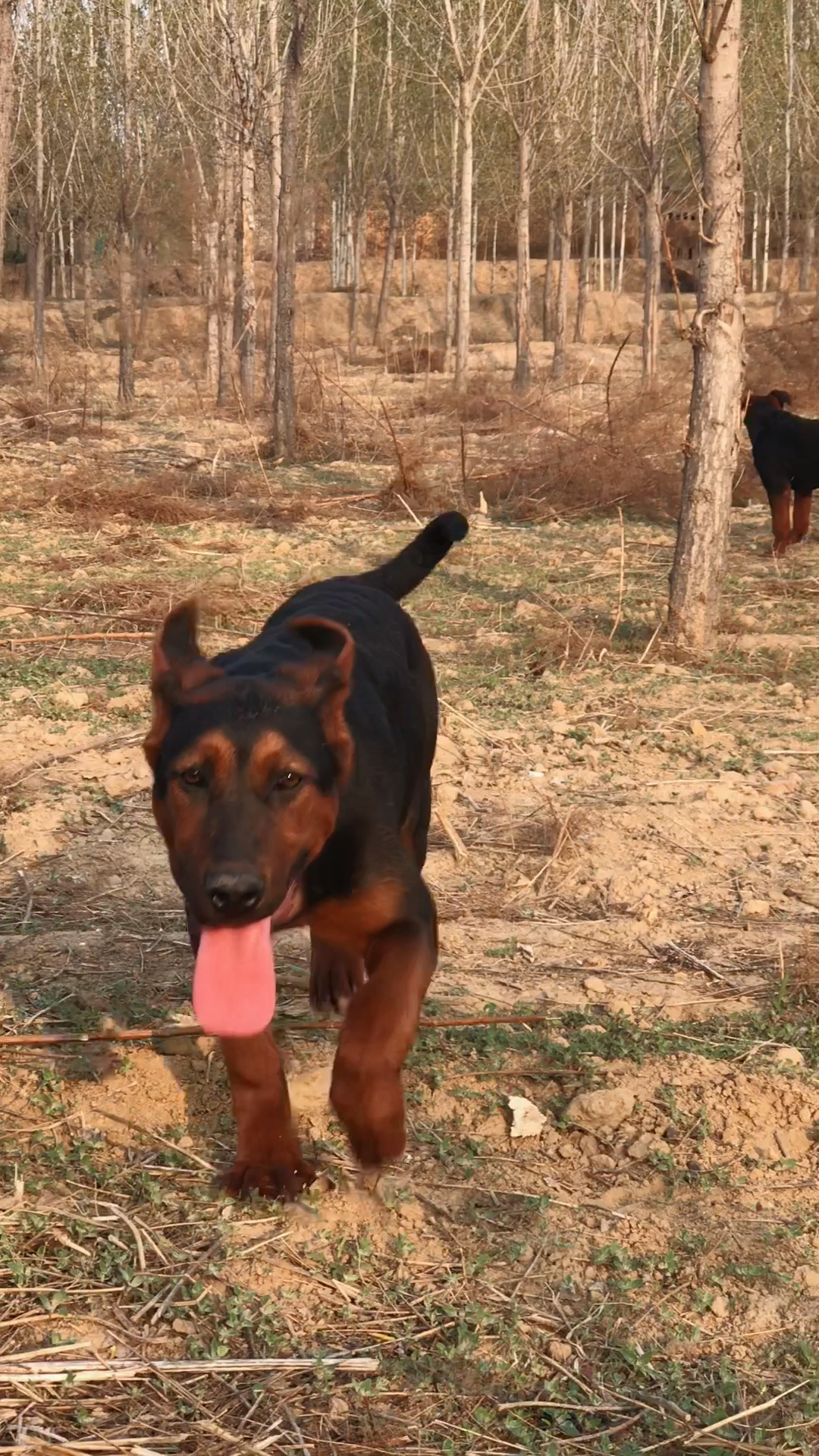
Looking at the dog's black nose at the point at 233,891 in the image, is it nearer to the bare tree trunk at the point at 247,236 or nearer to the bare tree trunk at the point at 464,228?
the bare tree trunk at the point at 247,236

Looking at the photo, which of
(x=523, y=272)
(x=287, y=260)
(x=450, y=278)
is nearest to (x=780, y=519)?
(x=287, y=260)

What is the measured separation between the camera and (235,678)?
3.09 m

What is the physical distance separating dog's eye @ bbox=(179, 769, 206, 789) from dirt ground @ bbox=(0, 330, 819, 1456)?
971 mm

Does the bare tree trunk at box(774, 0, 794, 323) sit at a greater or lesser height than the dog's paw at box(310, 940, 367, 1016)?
greater

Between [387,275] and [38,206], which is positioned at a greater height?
[38,206]

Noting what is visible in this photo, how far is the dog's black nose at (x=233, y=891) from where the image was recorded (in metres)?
2.67

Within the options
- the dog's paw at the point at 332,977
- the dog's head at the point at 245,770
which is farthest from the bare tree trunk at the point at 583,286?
the dog's head at the point at 245,770

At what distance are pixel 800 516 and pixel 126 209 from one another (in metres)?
17.5

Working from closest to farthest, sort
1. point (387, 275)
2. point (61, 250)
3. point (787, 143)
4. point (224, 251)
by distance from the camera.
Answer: point (224, 251), point (787, 143), point (387, 275), point (61, 250)

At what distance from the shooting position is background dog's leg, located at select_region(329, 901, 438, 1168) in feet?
9.86

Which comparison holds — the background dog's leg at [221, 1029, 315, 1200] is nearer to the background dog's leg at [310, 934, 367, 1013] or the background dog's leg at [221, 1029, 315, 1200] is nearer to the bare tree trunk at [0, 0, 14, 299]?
the background dog's leg at [310, 934, 367, 1013]

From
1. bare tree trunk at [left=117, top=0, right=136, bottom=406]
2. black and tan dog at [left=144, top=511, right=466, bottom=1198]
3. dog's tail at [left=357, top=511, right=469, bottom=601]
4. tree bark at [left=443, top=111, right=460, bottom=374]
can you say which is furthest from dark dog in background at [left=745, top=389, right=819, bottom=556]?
tree bark at [left=443, top=111, right=460, bottom=374]

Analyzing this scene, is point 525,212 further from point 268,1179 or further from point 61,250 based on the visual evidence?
point 268,1179

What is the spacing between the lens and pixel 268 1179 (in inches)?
128
